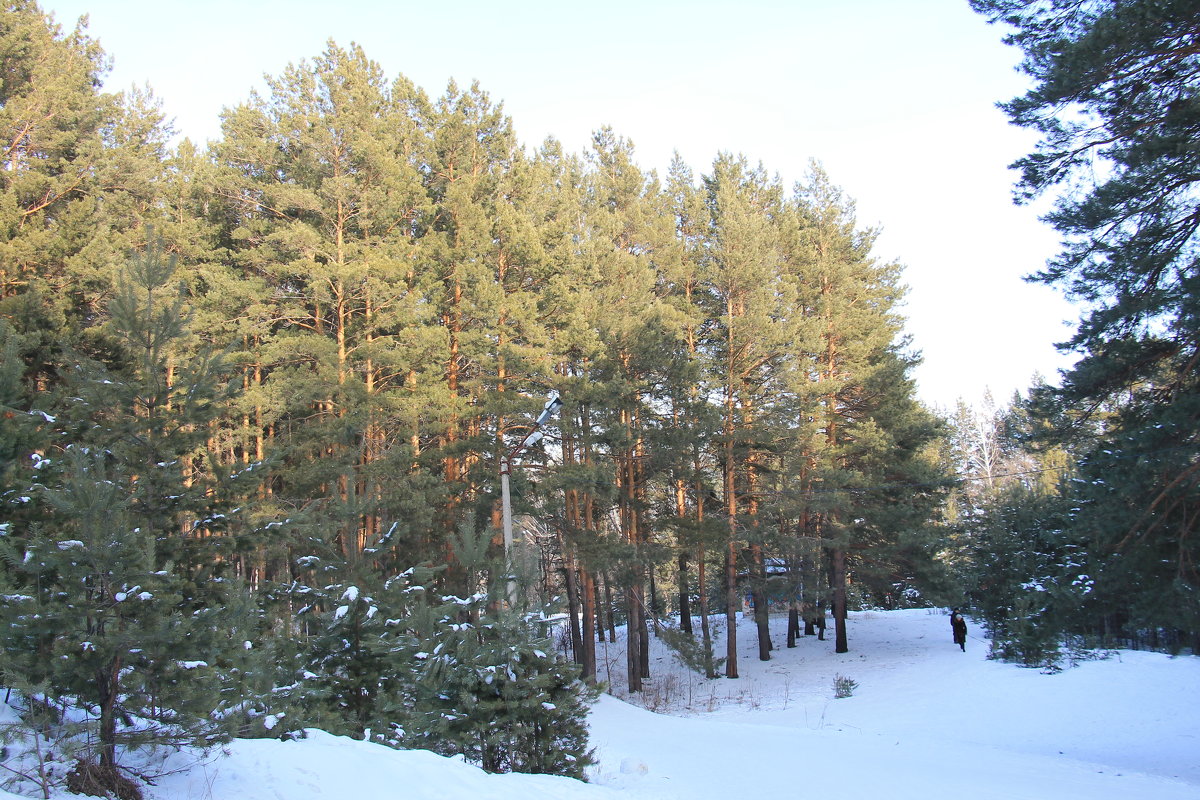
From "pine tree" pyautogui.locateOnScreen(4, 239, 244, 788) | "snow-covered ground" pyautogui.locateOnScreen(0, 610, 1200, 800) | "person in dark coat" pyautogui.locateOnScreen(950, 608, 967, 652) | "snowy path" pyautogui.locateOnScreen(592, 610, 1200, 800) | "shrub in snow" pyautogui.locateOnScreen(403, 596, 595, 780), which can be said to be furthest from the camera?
"person in dark coat" pyautogui.locateOnScreen(950, 608, 967, 652)

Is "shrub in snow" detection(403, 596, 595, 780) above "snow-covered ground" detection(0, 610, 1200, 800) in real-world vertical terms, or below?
above

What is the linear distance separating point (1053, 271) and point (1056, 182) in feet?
4.31

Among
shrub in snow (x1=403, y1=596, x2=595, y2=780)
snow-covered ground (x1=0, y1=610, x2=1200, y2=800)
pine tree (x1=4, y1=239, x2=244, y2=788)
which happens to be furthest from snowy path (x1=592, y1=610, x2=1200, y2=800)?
pine tree (x1=4, y1=239, x2=244, y2=788)

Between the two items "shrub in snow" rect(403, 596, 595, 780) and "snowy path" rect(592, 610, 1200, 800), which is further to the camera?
"snowy path" rect(592, 610, 1200, 800)

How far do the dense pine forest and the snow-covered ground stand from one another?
31.3 inches

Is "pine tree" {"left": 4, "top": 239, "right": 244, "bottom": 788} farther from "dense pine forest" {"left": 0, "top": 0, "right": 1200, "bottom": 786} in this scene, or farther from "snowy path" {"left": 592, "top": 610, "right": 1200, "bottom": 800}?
"snowy path" {"left": 592, "top": 610, "right": 1200, "bottom": 800}

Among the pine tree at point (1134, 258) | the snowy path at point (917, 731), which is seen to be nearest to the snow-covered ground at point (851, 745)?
the snowy path at point (917, 731)

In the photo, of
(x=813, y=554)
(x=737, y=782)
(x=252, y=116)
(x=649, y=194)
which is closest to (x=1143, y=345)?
(x=737, y=782)

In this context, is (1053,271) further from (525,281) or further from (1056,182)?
(525,281)

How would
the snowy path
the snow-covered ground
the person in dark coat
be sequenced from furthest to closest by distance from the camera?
the person in dark coat → the snowy path → the snow-covered ground

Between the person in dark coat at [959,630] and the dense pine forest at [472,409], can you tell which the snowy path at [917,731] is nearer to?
the person in dark coat at [959,630]

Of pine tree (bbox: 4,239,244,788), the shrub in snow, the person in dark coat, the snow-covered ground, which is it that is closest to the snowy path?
the snow-covered ground

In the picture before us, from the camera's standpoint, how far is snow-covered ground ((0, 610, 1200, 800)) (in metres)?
6.00

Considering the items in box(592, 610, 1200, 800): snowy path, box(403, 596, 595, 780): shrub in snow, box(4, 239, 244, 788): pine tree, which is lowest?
box(592, 610, 1200, 800): snowy path
